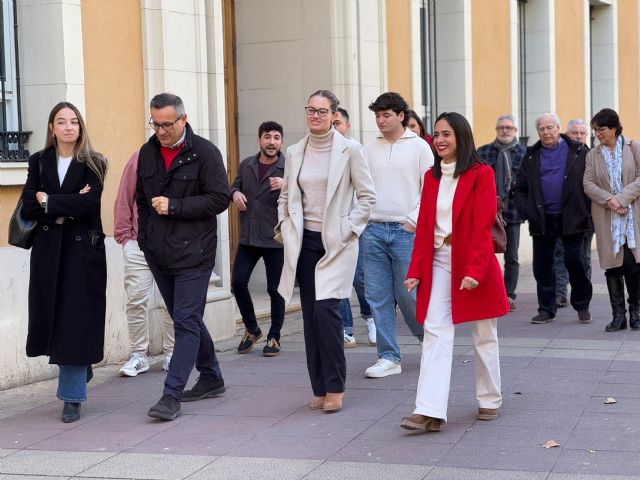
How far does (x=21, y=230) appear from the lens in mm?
7406

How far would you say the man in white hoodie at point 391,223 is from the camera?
8.58 meters

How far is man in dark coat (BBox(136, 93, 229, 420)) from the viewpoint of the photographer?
24.1 feet

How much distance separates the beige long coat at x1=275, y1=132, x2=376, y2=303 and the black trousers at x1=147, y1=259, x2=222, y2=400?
1.66 feet

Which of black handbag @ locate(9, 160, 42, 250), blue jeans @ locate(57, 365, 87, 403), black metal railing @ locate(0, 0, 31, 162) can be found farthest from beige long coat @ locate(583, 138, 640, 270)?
black handbag @ locate(9, 160, 42, 250)

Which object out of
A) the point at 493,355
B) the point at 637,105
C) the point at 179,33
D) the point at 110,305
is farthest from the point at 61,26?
the point at 637,105

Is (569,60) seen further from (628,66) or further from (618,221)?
(618,221)

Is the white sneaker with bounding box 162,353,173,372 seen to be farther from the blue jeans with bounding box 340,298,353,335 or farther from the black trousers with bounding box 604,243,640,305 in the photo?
the black trousers with bounding box 604,243,640,305

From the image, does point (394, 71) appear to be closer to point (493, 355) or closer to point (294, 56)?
point (294, 56)

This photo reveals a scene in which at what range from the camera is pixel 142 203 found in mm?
7586

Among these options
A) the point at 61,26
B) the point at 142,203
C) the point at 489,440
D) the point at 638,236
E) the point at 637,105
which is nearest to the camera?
the point at 489,440

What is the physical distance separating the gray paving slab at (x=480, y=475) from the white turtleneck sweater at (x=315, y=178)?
6.52 ft

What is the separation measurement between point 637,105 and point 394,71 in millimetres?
11504

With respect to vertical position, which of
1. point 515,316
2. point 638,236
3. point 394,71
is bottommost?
point 515,316

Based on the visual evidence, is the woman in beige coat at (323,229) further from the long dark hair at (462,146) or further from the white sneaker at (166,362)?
the white sneaker at (166,362)
